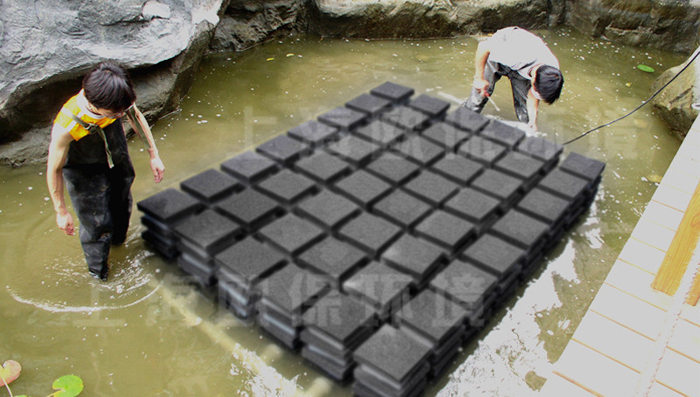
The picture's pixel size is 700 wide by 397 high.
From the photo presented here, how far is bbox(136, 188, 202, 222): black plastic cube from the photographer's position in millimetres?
3414

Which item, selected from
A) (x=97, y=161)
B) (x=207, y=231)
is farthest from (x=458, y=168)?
(x=97, y=161)

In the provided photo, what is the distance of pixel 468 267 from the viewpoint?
10.4ft

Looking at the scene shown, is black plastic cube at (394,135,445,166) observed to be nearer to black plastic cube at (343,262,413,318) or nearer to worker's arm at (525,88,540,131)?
worker's arm at (525,88,540,131)

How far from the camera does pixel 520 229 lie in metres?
3.43

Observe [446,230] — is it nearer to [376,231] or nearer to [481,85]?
[376,231]

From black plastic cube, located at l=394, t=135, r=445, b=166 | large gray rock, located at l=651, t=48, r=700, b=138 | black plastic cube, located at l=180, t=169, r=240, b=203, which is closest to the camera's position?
black plastic cube, located at l=180, t=169, r=240, b=203

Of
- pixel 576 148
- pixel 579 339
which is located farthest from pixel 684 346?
pixel 576 148

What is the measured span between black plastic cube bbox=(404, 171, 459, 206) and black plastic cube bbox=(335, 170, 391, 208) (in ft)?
0.61

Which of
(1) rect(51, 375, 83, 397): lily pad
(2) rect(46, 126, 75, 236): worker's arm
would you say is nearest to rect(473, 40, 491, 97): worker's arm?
(2) rect(46, 126, 75, 236): worker's arm

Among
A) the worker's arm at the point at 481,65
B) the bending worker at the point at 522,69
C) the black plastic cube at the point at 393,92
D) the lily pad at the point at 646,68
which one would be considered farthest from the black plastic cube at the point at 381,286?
the lily pad at the point at 646,68

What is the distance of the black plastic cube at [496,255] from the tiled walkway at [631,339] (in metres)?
0.64

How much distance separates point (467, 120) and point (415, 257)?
1.71 meters

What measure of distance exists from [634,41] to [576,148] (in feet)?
9.79

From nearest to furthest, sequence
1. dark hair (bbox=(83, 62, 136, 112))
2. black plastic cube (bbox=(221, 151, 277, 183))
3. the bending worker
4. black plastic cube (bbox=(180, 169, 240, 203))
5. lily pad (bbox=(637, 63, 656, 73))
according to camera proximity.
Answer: dark hair (bbox=(83, 62, 136, 112)), black plastic cube (bbox=(180, 169, 240, 203)), black plastic cube (bbox=(221, 151, 277, 183)), the bending worker, lily pad (bbox=(637, 63, 656, 73))
